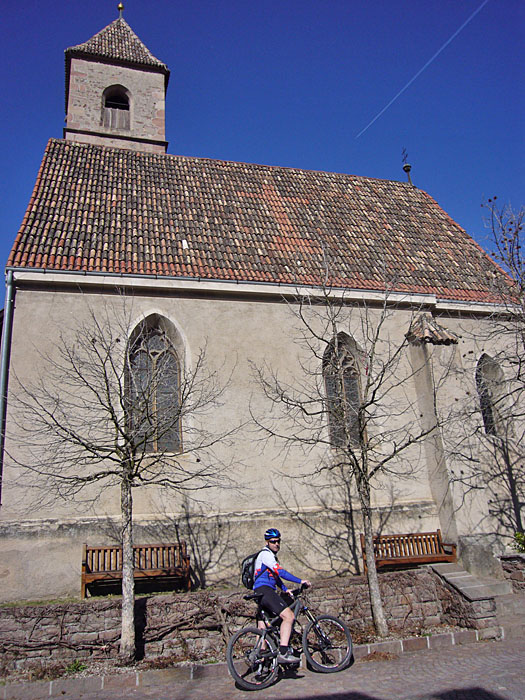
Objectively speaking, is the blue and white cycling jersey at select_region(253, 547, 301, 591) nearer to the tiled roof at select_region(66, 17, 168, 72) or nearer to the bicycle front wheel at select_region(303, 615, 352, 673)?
the bicycle front wheel at select_region(303, 615, 352, 673)

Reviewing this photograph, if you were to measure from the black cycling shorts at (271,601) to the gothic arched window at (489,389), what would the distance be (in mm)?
8398

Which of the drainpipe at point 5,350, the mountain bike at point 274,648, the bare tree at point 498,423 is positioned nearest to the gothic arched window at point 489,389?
the bare tree at point 498,423

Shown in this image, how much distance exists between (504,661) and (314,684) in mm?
3048

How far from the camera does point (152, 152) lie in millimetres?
18938

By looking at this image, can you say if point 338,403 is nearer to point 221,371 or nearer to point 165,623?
point 221,371

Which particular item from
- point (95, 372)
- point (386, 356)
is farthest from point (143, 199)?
point (386, 356)

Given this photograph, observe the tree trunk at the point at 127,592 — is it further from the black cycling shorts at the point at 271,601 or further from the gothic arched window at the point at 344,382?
the gothic arched window at the point at 344,382

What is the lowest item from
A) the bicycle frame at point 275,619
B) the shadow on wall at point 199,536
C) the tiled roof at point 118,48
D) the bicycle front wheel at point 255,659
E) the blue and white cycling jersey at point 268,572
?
the bicycle front wheel at point 255,659

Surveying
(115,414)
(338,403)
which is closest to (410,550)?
(338,403)

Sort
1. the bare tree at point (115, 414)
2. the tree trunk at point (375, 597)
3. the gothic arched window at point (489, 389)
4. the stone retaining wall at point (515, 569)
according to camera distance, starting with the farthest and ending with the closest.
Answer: the gothic arched window at point (489, 389)
the stone retaining wall at point (515, 569)
the bare tree at point (115, 414)
the tree trunk at point (375, 597)

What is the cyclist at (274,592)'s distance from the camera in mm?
7258

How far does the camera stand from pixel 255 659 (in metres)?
7.12

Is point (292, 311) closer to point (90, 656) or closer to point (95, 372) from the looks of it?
point (95, 372)

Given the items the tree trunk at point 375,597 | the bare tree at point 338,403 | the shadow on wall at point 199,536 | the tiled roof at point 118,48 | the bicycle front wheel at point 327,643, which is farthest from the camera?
the tiled roof at point 118,48
